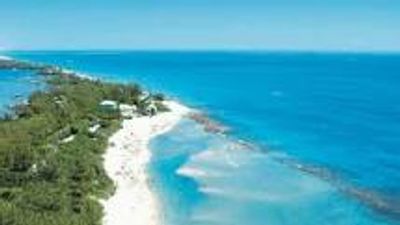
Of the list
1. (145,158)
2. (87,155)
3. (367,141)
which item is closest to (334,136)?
(367,141)

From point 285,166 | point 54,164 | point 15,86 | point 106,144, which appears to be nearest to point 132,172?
point 54,164

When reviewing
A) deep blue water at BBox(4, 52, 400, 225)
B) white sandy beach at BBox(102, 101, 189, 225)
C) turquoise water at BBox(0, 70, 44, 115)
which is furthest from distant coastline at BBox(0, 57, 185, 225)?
turquoise water at BBox(0, 70, 44, 115)

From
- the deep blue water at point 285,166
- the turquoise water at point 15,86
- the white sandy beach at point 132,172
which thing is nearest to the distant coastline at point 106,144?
the white sandy beach at point 132,172

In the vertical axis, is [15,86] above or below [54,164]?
below

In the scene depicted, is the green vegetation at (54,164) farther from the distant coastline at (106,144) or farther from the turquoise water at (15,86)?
the turquoise water at (15,86)

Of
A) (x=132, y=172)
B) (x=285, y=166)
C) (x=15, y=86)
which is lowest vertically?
(x=15, y=86)

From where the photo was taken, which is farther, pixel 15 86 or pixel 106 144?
pixel 15 86

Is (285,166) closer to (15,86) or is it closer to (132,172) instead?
(132,172)
